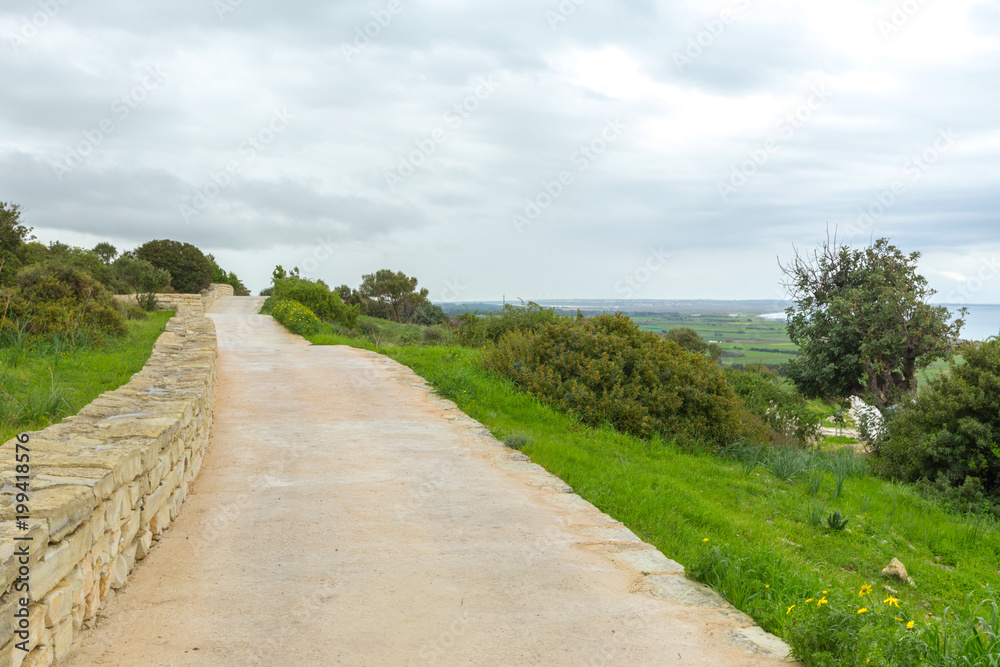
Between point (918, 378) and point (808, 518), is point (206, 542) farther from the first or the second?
point (918, 378)

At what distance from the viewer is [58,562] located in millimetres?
2555

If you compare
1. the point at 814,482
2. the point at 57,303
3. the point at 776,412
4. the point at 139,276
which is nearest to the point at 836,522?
the point at 814,482

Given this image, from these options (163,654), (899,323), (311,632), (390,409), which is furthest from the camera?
(899,323)

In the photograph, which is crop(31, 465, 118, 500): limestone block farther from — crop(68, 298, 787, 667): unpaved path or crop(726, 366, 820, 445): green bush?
crop(726, 366, 820, 445): green bush

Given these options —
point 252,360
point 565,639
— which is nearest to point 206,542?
point 565,639

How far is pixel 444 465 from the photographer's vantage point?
5688 millimetres

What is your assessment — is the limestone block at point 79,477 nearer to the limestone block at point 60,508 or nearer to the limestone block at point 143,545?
the limestone block at point 60,508

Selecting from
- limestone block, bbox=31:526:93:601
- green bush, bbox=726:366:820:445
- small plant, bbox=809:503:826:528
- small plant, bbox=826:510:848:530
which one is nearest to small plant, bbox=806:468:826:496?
small plant, bbox=809:503:826:528

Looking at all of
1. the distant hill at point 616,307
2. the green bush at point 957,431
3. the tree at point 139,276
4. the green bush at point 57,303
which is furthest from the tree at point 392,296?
the green bush at point 957,431

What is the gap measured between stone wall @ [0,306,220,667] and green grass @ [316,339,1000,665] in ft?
10.0

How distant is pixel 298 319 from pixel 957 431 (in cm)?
1617

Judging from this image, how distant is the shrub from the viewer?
33.6 metres

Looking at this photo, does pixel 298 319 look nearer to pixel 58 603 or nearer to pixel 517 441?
pixel 517 441

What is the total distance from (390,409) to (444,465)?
237 cm
